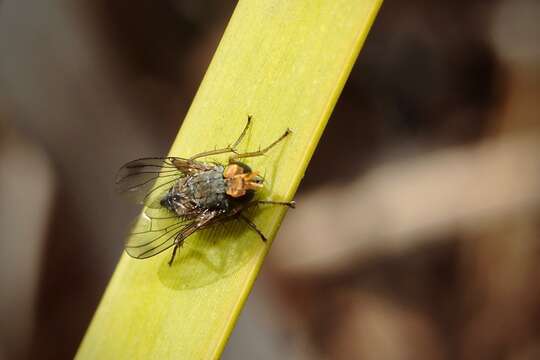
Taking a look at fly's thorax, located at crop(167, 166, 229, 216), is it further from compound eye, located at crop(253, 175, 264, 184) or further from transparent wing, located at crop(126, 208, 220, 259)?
compound eye, located at crop(253, 175, 264, 184)

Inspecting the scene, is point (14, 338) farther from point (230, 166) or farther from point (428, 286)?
point (428, 286)

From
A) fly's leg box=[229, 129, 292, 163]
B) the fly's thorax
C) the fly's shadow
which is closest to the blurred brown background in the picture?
the fly's thorax

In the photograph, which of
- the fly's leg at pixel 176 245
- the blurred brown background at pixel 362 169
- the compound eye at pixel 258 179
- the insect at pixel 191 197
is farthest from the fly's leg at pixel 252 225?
the blurred brown background at pixel 362 169

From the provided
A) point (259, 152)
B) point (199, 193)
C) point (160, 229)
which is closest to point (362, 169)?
point (199, 193)

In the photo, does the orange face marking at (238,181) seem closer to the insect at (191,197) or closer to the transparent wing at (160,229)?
the insect at (191,197)

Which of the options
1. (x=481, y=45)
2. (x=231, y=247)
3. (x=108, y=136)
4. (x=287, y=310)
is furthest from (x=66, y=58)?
(x=481, y=45)
